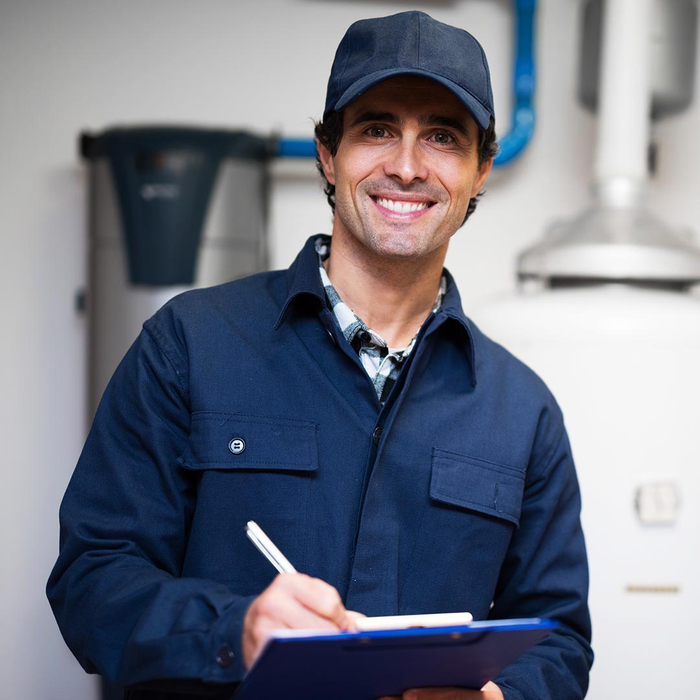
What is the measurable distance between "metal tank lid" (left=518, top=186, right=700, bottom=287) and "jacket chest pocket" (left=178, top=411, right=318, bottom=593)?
0.88m

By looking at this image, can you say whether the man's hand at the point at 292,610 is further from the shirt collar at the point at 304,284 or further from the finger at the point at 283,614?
the shirt collar at the point at 304,284

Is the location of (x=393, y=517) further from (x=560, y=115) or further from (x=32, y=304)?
(x=560, y=115)

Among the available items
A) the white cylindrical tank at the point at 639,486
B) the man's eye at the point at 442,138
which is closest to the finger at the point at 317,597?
the man's eye at the point at 442,138

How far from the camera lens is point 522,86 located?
2076mm

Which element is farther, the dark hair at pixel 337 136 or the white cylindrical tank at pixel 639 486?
the white cylindrical tank at pixel 639 486

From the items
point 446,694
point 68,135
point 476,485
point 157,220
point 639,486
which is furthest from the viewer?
point 68,135

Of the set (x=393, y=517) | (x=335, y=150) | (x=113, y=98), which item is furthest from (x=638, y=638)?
(x=113, y=98)

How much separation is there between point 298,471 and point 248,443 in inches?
2.6

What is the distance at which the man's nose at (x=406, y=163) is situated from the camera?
105cm

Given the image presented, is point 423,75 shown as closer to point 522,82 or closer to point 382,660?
point 382,660

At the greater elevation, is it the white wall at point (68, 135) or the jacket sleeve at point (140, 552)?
the white wall at point (68, 135)

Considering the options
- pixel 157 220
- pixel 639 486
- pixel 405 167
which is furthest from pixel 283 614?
pixel 157 220

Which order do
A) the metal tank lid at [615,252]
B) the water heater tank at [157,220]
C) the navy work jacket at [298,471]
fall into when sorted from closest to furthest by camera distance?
the navy work jacket at [298,471] → the metal tank lid at [615,252] → the water heater tank at [157,220]

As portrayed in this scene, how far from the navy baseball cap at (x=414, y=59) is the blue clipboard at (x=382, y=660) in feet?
1.95
